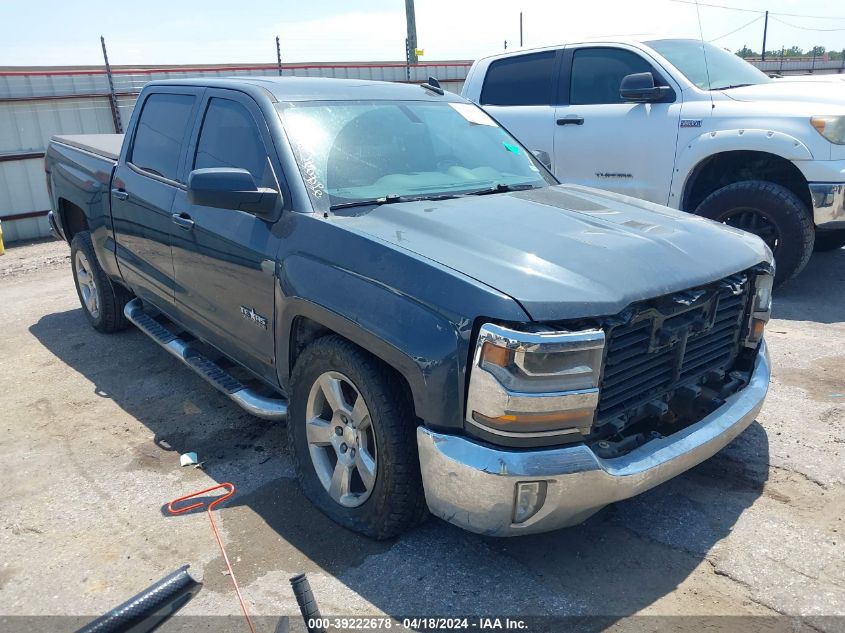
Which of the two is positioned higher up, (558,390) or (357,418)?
(558,390)

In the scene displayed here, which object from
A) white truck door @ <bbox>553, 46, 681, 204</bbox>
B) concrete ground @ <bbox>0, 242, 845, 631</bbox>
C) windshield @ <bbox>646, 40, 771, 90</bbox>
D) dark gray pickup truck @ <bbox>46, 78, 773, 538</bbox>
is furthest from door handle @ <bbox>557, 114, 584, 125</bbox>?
concrete ground @ <bbox>0, 242, 845, 631</bbox>

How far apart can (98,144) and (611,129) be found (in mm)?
4342

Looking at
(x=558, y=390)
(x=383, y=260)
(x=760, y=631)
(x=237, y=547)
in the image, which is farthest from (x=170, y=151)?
(x=760, y=631)

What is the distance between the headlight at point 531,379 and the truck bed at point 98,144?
3740 millimetres

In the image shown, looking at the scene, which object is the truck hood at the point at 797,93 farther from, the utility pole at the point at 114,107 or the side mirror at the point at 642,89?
the utility pole at the point at 114,107

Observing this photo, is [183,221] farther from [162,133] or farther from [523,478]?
[523,478]

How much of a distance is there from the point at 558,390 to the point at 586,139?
4728mm

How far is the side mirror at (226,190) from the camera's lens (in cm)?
319

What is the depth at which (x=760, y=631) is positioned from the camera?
8.13 ft

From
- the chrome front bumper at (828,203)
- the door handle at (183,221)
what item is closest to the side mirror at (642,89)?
the chrome front bumper at (828,203)

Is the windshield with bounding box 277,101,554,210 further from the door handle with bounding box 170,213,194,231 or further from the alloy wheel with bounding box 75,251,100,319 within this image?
the alloy wheel with bounding box 75,251,100,319

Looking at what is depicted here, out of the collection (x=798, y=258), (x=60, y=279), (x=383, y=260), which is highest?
(x=383, y=260)

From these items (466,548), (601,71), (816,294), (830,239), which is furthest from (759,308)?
(830,239)

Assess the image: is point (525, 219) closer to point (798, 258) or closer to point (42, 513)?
point (42, 513)
